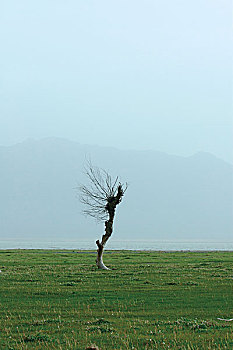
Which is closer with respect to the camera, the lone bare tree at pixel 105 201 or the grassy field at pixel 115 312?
the grassy field at pixel 115 312

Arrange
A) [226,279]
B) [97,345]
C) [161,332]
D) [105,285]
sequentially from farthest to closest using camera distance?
1. [226,279]
2. [105,285]
3. [161,332]
4. [97,345]

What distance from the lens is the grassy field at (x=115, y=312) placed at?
13734 millimetres

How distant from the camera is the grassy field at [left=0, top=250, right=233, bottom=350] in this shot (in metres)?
13.7

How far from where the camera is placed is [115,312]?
19.0m

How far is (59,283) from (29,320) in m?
12.5

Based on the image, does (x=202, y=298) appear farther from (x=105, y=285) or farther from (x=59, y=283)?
(x=59, y=283)

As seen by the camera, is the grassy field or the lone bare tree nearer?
the grassy field

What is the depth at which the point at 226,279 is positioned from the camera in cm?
3198

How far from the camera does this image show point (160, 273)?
3644 cm

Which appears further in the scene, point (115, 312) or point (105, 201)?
point (105, 201)

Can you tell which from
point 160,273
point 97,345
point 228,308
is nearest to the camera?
point 97,345

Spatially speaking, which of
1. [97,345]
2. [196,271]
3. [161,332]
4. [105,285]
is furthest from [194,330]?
[196,271]

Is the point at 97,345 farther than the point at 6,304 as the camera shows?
No

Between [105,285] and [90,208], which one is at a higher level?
[90,208]
